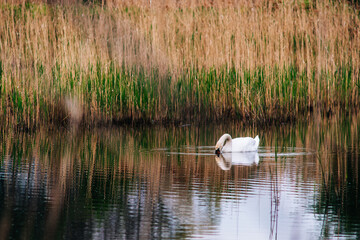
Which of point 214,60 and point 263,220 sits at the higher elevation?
point 214,60

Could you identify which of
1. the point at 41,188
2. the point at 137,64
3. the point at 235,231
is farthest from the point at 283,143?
the point at 235,231

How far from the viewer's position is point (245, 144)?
9.15m

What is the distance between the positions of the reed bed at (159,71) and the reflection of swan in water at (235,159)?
283 centimetres

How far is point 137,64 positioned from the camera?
1186 cm

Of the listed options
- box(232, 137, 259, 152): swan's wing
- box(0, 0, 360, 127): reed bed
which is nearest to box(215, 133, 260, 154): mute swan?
box(232, 137, 259, 152): swan's wing

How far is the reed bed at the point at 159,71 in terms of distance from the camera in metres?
11.0

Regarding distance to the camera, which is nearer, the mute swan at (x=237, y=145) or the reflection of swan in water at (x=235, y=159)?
the reflection of swan in water at (x=235, y=159)

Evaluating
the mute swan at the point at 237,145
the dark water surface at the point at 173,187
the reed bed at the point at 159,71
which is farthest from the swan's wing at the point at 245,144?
the reed bed at the point at 159,71

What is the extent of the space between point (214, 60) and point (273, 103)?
1264 mm

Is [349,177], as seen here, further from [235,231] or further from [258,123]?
[258,123]

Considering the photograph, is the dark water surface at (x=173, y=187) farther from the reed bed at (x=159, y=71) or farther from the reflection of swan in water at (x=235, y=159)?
the reed bed at (x=159, y=71)

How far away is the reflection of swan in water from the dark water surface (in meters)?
0.02

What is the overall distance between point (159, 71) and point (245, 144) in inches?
130

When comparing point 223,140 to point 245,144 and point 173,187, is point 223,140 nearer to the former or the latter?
point 245,144
